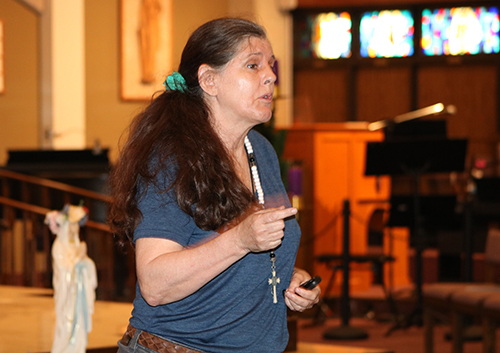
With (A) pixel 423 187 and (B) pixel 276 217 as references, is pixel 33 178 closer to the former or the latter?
(A) pixel 423 187

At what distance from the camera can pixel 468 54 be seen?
1057 centimetres

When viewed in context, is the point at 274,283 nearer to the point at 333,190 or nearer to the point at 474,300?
the point at 474,300

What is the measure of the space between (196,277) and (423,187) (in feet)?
21.0

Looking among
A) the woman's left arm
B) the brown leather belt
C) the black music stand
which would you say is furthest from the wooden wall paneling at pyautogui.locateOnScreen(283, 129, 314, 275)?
the brown leather belt

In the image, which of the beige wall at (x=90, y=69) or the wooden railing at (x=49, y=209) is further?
the beige wall at (x=90, y=69)

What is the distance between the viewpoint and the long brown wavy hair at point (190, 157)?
1426 millimetres

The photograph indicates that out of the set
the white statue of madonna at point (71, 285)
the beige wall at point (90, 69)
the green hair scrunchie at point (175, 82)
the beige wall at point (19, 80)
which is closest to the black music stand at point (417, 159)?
the white statue of madonna at point (71, 285)

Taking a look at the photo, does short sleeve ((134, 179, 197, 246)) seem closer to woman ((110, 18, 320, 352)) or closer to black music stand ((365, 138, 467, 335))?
woman ((110, 18, 320, 352))

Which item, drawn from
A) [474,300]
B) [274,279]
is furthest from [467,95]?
[274,279]

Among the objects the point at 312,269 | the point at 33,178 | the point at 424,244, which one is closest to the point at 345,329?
the point at 424,244

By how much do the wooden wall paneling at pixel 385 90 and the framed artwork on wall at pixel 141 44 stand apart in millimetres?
3165

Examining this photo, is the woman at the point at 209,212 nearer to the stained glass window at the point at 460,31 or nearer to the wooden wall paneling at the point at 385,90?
the wooden wall paneling at the point at 385,90

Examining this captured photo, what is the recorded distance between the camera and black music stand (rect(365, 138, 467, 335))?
5.43m

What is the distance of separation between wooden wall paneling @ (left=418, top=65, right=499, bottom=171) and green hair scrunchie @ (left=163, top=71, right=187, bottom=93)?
9426mm
